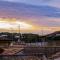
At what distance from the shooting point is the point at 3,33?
6359mm

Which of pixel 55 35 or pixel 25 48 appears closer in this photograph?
pixel 25 48

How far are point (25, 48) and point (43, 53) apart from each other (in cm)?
58

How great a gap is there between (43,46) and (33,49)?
0.98 ft

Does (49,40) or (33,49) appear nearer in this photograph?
(33,49)

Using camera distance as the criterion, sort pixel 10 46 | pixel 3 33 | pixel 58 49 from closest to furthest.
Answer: pixel 58 49 < pixel 10 46 < pixel 3 33

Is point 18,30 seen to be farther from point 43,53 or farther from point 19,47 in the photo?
point 43,53

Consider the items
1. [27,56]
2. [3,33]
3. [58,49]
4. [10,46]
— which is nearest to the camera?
[27,56]

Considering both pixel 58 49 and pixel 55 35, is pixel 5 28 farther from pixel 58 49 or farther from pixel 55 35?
pixel 58 49

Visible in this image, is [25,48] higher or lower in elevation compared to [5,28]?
lower

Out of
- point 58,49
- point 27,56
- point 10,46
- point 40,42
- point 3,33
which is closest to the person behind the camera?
point 27,56

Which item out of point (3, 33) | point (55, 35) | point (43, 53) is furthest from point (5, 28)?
point (43, 53)

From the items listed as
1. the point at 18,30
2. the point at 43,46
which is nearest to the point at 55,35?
the point at 43,46

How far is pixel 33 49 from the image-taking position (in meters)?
5.29

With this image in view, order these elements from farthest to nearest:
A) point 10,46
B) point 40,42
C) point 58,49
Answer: point 40,42 < point 10,46 < point 58,49
